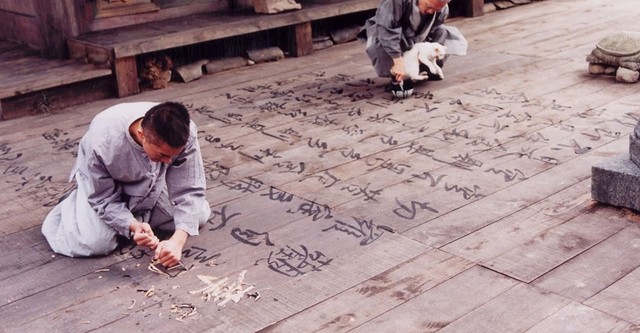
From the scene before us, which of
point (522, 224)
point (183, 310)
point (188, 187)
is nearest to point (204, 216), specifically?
point (188, 187)

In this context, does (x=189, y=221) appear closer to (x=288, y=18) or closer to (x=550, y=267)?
(x=550, y=267)

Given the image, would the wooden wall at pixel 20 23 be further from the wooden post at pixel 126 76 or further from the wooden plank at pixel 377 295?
the wooden plank at pixel 377 295

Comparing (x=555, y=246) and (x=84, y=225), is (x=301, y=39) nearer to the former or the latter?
(x=84, y=225)

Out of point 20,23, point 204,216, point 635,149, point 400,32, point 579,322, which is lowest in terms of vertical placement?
point 579,322

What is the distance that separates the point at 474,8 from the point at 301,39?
7.51 feet

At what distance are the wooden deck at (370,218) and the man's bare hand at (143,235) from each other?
0.13 m

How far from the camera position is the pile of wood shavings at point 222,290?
305 cm

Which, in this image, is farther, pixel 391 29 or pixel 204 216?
pixel 391 29

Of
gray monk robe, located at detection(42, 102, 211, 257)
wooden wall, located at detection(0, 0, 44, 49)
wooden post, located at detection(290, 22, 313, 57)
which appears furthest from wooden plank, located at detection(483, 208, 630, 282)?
wooden wall, located at detection(0, 0, 44, 49)

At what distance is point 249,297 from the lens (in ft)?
10.0

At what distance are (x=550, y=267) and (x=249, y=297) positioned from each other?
3.75 feet

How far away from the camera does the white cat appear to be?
5.78m

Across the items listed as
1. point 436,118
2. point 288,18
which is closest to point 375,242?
point 436,118

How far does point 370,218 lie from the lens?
3.74 metres
